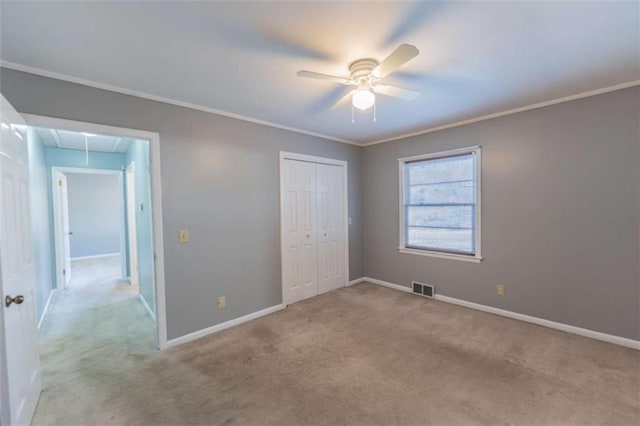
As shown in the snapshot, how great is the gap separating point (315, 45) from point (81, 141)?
4712 mm

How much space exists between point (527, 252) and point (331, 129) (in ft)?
9.65

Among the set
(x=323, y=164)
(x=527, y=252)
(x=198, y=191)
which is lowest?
(x=527, y=252)

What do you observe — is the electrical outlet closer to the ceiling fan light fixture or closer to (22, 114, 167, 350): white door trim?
(22, 114, 167, 350): white door trim

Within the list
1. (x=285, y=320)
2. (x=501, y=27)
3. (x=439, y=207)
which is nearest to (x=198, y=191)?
(x=285, y=320)

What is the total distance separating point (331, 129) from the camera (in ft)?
13.1

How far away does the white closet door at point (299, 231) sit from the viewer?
153 inches

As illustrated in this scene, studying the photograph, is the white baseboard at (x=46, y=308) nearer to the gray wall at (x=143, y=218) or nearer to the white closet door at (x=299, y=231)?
the gray wall at (x=143, y=218)

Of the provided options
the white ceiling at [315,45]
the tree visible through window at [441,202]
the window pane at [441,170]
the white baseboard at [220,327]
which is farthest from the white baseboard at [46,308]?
the window pane at [441,170]

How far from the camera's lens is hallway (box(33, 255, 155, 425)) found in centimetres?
201

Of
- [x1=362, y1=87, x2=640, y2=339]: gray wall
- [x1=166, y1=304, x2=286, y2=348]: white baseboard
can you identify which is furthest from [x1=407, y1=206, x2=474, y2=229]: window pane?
[x1=166, y1=304, x2=286, y2=348]: white baseboard

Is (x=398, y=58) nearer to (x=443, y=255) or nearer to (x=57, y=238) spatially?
(x=443, y=255)

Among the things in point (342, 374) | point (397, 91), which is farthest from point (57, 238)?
point (397, 91)

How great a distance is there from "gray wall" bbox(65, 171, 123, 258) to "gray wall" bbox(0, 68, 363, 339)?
627cm

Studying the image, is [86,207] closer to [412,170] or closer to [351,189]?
[351,189]
